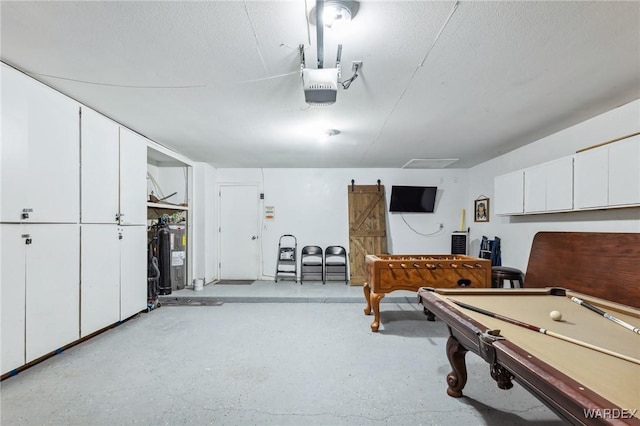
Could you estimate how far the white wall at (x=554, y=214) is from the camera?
262 centimetres

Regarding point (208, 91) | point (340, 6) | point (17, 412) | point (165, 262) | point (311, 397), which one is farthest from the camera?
point (165, 262)

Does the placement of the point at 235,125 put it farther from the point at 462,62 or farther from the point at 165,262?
the point at 165,262

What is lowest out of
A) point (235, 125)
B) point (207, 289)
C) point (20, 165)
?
point (207, 289)

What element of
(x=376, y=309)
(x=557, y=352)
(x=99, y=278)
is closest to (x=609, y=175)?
(x=557, y=352)

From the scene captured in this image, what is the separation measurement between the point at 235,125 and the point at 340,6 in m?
2.14

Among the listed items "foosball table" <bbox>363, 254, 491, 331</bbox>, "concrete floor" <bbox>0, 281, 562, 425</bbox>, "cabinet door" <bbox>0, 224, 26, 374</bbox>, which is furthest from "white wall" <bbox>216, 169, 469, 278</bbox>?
"cabinet door" <bbox>0, 224, 26, 374</bbox>

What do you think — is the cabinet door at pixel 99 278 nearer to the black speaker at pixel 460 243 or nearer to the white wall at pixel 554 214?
the white wall at pixel 554 214

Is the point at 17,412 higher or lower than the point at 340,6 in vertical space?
lower

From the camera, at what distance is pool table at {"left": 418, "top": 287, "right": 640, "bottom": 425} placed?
833 millimetres

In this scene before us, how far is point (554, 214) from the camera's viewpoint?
3412 millimetres

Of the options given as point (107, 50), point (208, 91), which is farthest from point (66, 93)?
point (208, 91)

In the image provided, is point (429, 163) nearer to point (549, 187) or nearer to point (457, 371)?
Result: point (549, 187)

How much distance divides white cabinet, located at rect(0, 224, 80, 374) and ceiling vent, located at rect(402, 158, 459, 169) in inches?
195

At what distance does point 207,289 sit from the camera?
15.8 feet
